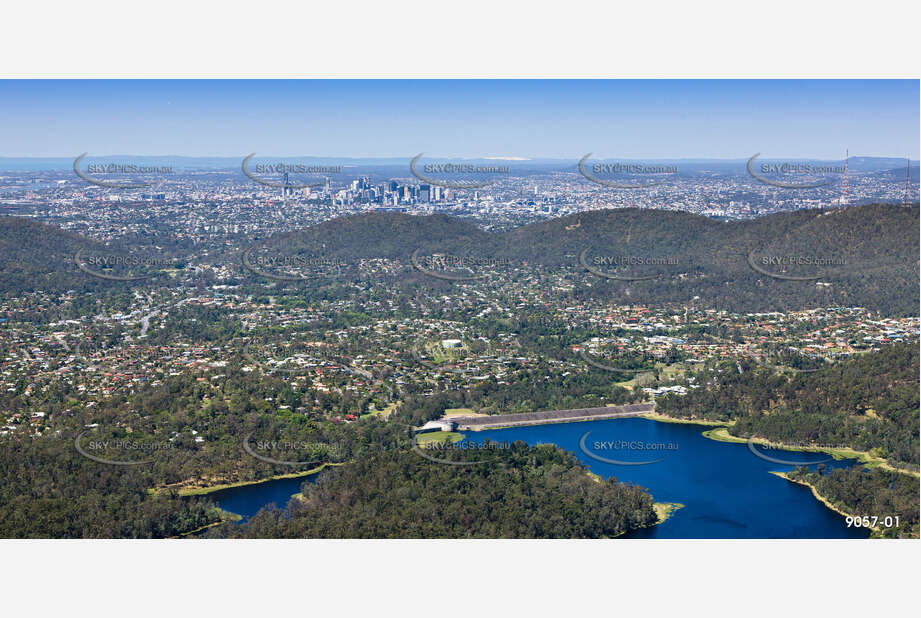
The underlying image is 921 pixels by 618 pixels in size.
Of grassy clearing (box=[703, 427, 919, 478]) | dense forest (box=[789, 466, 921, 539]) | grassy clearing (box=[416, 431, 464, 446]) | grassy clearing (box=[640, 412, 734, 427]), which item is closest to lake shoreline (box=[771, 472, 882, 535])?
dense forest (box=[789, 466, 921, 539])

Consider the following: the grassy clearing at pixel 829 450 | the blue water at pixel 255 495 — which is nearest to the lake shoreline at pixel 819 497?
the grassy clearing at pixel 829 450

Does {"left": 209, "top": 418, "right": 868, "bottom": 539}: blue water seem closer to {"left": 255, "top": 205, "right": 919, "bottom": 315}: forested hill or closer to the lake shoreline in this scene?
the lake shoreline

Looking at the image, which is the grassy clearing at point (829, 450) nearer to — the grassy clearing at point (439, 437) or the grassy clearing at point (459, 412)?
the grassy clearing at point (459, 412)

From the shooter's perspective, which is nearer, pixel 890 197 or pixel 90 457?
pixel 90 457

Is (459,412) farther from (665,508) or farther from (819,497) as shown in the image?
(819,497)

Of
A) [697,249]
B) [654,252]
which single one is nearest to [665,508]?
[654,252]

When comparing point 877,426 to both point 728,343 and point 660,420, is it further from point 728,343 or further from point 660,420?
point 728,343

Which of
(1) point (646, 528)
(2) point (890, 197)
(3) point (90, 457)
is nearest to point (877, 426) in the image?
(1) point (646, 528)
